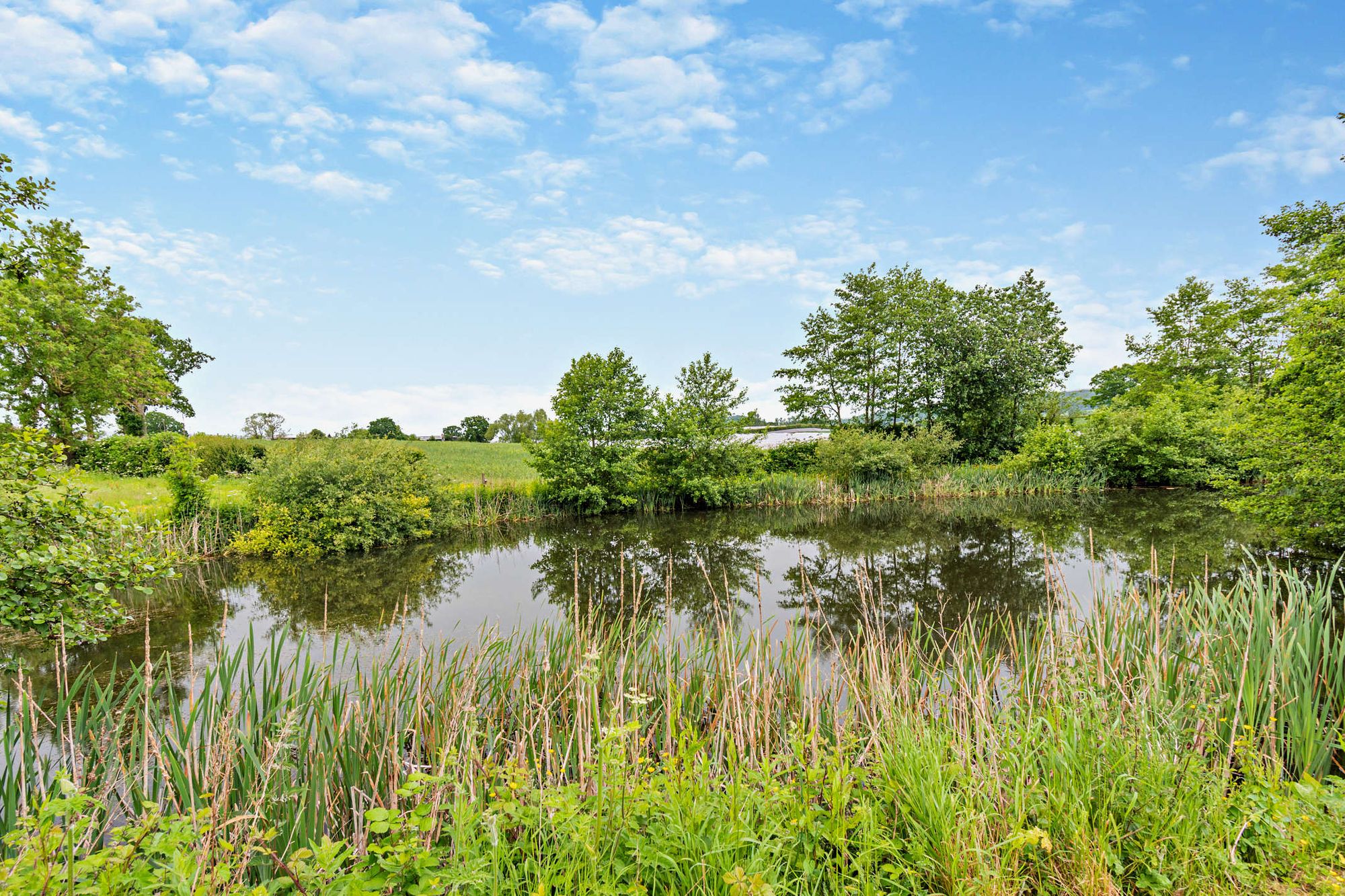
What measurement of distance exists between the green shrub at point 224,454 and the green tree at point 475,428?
27621mm

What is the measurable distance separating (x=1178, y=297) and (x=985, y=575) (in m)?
33.6

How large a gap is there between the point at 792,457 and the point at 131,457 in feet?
82.2

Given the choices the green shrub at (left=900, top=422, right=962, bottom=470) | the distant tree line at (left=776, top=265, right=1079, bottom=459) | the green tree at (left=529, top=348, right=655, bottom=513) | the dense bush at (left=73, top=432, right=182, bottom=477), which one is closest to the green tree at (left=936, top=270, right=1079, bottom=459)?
the distant tree line at (left=776, top=265, right=1079, bottom=459)

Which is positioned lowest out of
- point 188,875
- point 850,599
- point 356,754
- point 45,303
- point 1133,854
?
point 850,599

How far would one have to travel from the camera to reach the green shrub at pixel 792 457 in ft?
83.6

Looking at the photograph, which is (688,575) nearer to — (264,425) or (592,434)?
(592,434)

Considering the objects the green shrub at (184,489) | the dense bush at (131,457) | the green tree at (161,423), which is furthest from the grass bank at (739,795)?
the green tree at (161,423)

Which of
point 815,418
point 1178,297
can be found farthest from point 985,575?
point 1178,297

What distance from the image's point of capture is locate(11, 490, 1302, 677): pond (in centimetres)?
675

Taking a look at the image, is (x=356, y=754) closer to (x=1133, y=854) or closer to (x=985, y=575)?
(x=1133, y=854)

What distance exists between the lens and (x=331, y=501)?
11453 mm

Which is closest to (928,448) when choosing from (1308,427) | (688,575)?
(1308,427)

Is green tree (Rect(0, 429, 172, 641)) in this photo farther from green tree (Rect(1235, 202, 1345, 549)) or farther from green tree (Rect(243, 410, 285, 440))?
green tree (Rect(243, 410, 285, 440))

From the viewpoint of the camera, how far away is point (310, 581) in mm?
9305
